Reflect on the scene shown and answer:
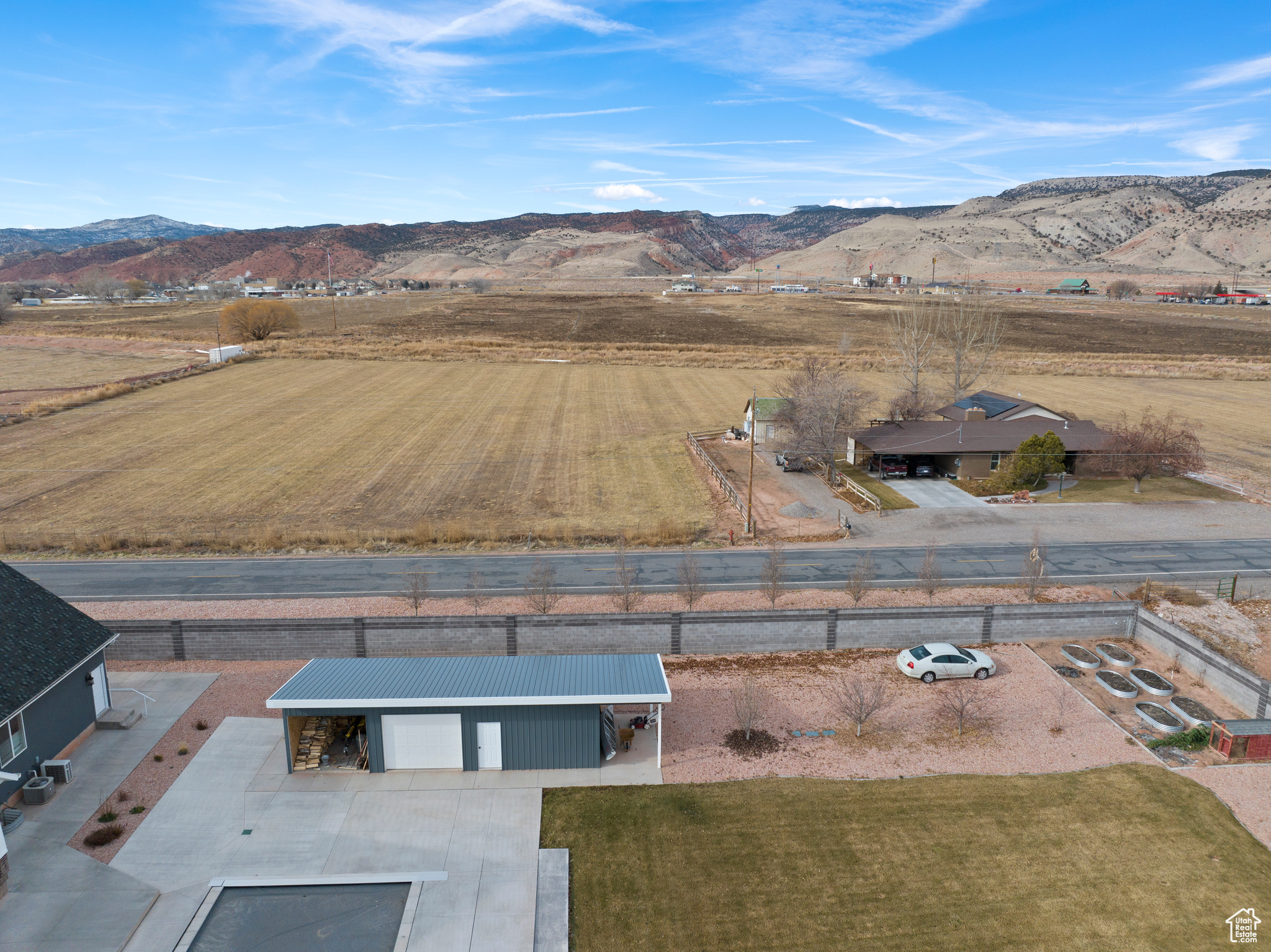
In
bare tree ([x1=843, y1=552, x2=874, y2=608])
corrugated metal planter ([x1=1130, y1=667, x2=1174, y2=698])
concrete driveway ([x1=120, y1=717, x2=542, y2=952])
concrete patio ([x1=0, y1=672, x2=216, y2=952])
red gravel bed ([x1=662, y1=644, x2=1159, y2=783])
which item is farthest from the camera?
bare tree ([x1=843, y1=552, x2=874, y2=608])

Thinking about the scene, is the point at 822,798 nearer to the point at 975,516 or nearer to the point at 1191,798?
the point at 1191,798

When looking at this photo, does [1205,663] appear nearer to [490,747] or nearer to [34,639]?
[490,747]

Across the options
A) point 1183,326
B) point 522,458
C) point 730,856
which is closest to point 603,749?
point 730,856

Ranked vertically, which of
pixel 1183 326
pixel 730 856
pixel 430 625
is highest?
pixel 1183 326

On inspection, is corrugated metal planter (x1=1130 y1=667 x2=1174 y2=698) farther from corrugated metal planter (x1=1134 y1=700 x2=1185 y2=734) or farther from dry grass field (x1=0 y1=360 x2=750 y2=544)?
dry grass field (x1=0 y1=360 x2=750 y2=544)

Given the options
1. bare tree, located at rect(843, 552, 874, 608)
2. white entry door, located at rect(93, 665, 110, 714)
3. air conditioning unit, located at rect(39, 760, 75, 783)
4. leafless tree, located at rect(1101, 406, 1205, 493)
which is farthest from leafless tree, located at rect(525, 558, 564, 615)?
leafless tree, located at rect(1101, 406, 1205, 493)

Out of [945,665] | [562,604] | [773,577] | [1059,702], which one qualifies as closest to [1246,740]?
[1059,702]
